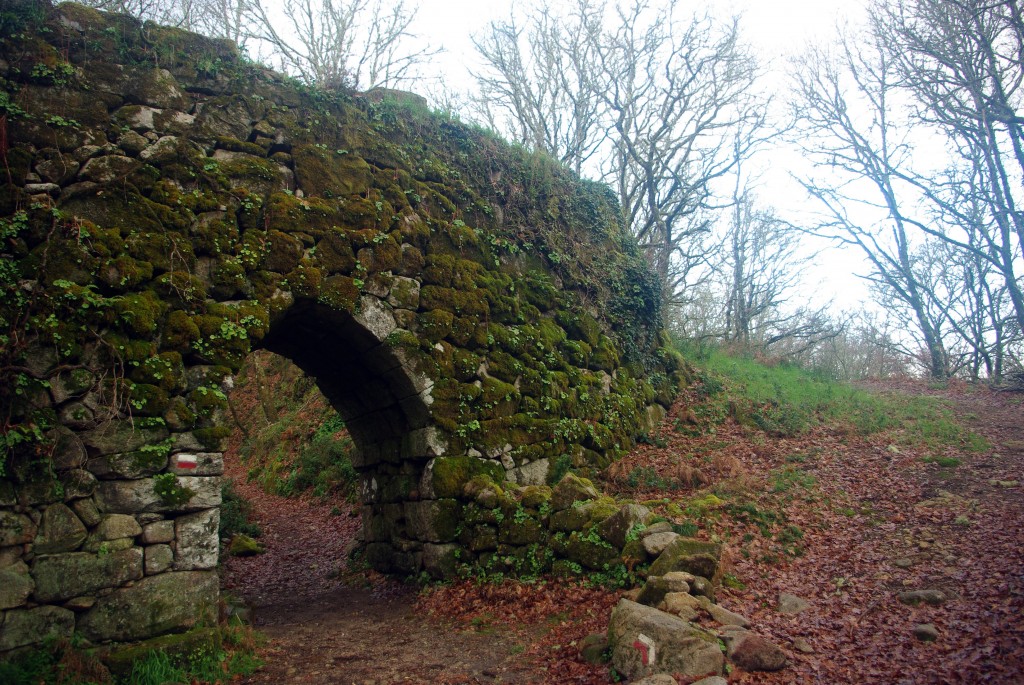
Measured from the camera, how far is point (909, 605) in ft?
16.8

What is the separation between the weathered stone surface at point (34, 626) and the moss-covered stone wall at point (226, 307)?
24 millimetres

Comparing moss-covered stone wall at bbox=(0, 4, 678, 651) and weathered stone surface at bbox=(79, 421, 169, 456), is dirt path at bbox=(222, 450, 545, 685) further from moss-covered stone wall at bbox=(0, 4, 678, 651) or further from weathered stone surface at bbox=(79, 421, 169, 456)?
weathered stone surface at bbox=(79, 421, 169, 456)

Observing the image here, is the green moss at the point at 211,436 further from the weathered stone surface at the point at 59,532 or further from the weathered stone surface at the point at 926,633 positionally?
the weathered stone surface at the point at 926,633

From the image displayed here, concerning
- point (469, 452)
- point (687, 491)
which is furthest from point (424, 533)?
point (687, 491)

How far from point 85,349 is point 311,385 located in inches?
483

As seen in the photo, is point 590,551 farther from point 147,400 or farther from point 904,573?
point 147,400

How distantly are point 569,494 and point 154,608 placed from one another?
4.03 meters

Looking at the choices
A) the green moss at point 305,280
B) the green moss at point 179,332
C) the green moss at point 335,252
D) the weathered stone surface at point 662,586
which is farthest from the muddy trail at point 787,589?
the green moss at point 335,252

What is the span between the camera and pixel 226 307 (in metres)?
5.98

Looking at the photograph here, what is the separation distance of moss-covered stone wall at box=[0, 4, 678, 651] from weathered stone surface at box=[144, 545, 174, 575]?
0.01m

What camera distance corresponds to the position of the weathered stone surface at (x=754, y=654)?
412cm

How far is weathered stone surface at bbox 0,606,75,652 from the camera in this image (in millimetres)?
4355

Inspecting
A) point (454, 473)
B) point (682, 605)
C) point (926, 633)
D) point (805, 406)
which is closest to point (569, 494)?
point (454, 473)

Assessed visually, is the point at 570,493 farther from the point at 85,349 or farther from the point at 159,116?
the point at 159,116
